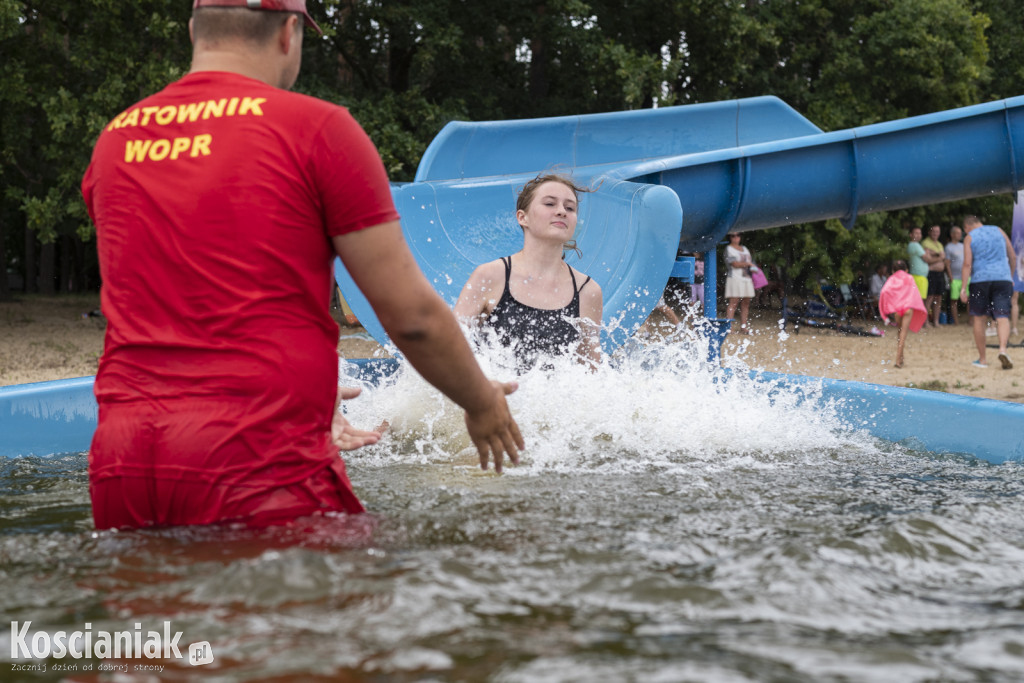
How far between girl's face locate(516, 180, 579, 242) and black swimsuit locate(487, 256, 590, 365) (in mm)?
329

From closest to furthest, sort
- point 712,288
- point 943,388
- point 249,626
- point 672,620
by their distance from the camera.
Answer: point 249,626
point 672,620
point 712,288
point 943,388

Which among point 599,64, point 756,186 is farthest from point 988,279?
point 599,64

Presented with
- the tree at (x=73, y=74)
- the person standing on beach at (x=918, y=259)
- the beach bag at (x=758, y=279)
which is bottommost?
the beach bag at (x=758, y=279)

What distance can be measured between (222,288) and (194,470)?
34 cm

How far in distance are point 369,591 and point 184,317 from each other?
0.62 meters

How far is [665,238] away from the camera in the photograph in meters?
6.12

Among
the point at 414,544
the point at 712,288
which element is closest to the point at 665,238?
the point at 712,288

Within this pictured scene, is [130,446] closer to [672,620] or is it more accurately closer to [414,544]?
[414,544]

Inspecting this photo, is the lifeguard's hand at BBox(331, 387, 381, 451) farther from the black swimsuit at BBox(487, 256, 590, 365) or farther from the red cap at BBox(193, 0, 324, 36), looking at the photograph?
the black swimsuit at BBox(487, 256, 590, 365)

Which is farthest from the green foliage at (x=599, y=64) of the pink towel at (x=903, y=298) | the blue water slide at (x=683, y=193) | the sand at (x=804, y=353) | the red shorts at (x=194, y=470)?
the red shorts at (x=194, y=470)

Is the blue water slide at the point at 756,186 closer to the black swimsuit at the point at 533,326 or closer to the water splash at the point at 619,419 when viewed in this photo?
the water splash at the point at 619,419

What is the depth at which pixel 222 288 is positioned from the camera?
177 cm

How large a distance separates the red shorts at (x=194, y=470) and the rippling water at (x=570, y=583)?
48mm

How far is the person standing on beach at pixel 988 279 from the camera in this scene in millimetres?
9914
